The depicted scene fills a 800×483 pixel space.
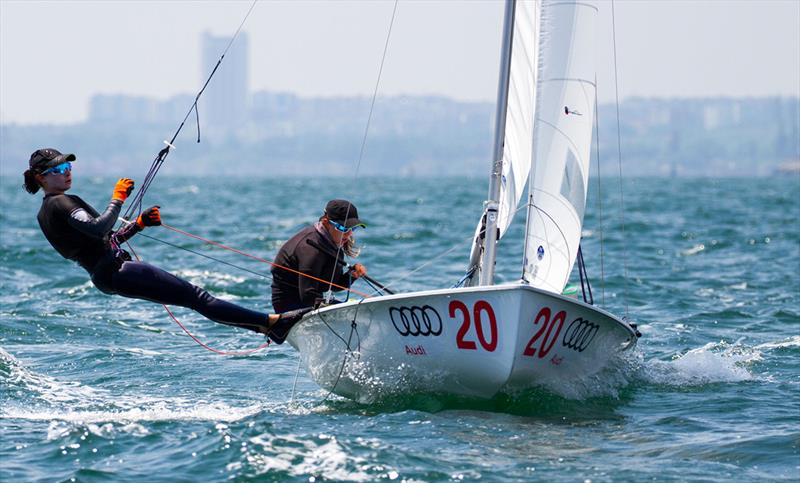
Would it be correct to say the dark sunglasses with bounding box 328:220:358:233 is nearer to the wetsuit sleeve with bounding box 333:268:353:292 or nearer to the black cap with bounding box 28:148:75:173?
the wetsuit sleeve with bounding box 333:268:353:292

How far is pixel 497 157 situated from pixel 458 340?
1.37m

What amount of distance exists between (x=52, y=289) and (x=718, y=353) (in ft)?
27.7

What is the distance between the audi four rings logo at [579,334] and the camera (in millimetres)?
7121

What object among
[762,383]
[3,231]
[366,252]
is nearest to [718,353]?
[762,383]

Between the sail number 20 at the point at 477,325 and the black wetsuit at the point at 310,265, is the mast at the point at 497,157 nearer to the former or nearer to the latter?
the sail number 20 at the point at 477,325

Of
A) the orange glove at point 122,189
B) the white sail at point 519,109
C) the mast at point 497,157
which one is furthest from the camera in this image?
the white sail at point 519,109

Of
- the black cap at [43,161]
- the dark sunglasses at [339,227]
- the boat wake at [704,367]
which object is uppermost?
the black cap at [43,161]

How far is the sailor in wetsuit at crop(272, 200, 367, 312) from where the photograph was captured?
25.2 feet

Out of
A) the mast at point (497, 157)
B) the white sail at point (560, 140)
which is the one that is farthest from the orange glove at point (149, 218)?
the white sail at point (560, 140)

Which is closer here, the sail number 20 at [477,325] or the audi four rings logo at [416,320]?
the sail number 20 at [477,325]

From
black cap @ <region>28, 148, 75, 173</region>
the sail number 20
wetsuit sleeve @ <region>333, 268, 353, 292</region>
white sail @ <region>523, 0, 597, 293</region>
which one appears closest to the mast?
white sail @ <region>523, 0, 597, 293</region>

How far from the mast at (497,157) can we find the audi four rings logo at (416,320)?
1.89 ft

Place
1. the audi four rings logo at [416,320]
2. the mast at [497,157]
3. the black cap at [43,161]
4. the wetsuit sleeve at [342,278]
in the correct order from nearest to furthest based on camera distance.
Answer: the audi four rings logo at [416,320] < the black cap at [43,161] < the mast at [497,157] < the wetsuit sleeve at [342,278]

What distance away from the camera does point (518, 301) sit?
21.9 feet
